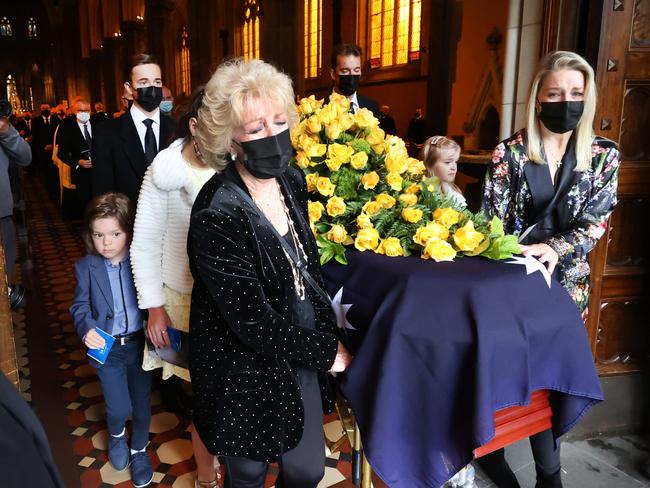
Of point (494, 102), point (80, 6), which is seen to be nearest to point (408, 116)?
point (494, 102)

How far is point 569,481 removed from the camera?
270 cm

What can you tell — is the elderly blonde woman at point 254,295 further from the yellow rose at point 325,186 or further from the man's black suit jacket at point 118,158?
the man's black suit jacket at point 118,158

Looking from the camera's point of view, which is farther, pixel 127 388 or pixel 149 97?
pixel 149 97

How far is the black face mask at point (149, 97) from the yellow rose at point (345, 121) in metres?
1.67

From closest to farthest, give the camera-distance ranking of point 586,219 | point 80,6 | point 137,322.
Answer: point 586,219 → point 137,322 → point 80,6

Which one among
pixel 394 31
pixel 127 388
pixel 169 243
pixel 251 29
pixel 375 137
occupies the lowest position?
pixel 127 388

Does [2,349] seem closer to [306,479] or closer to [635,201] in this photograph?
[306,479]

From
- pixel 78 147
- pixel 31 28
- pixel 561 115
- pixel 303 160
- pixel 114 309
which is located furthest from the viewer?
pixel 31 28

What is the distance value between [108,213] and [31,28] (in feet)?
150

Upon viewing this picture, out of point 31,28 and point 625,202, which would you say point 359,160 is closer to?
point 625,202

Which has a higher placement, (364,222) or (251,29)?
(251,29)

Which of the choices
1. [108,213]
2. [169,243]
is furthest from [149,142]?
[169,243]

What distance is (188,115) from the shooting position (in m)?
2.13

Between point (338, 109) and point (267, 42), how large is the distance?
1030cm
